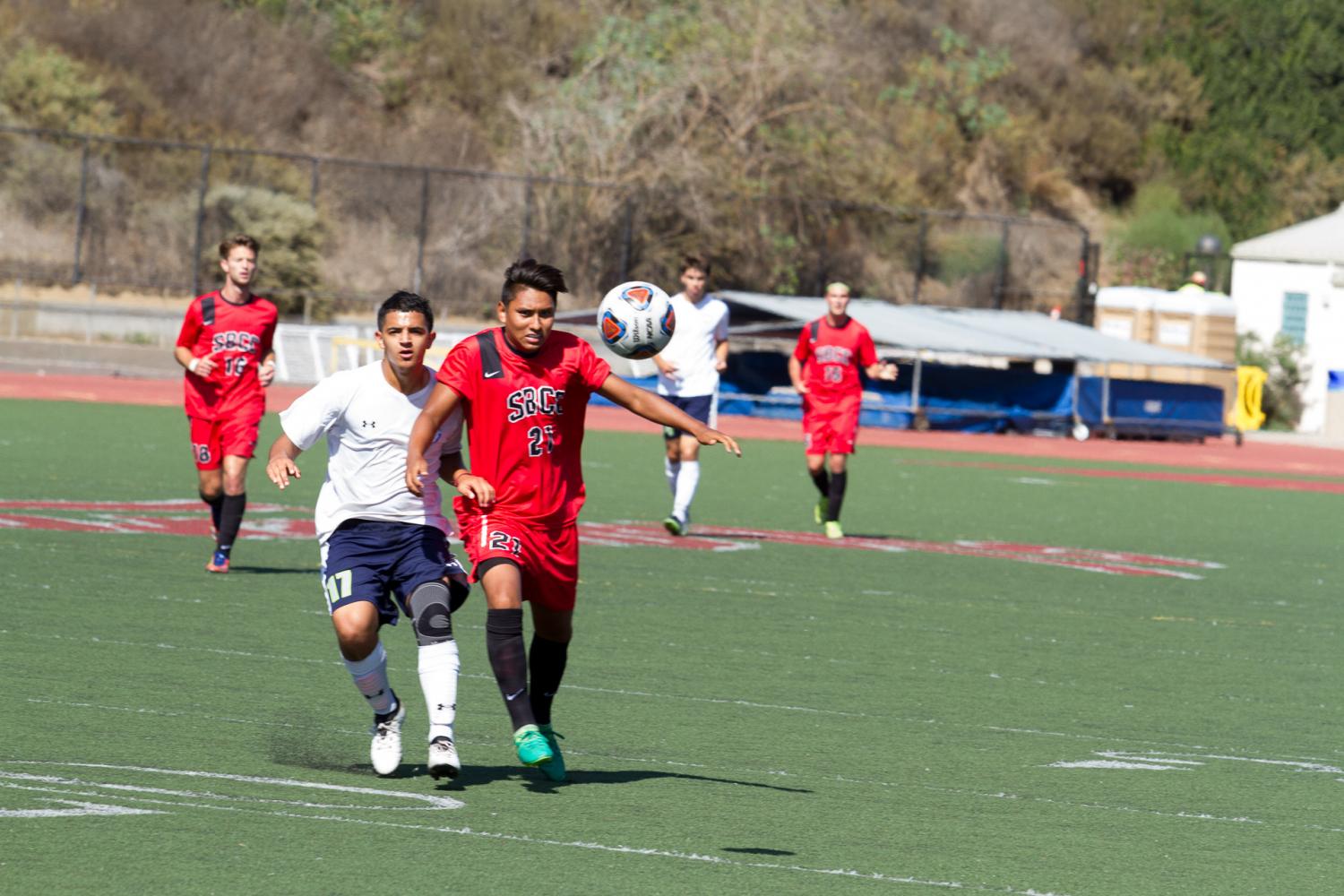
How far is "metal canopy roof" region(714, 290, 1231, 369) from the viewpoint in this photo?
3594 centimetres

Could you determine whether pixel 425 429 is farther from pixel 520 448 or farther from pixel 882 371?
pixel 882 371

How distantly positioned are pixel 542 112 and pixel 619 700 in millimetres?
42068

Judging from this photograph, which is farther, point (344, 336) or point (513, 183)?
point (513, 183)

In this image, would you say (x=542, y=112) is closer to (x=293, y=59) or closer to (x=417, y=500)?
(x=293, y=59)

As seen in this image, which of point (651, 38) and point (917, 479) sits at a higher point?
point (651, 38)

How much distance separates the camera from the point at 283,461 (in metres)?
7.93

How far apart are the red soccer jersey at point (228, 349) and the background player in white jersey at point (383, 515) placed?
18.0 feet

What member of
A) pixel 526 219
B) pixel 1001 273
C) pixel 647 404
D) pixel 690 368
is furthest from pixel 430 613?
pixel 1001 273

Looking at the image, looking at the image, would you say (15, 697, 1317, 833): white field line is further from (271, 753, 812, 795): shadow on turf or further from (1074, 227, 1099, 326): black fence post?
(1074, 227, 1099, 326): black fence post

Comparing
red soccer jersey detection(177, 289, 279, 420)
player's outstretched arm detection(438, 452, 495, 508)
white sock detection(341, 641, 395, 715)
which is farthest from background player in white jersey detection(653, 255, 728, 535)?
white sock detection(341, 641, 395, 715)

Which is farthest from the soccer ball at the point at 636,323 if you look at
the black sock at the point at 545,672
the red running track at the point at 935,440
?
the red running track at the point at 935,440

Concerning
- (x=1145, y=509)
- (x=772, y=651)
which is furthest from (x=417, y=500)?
(x=1145, y=509)

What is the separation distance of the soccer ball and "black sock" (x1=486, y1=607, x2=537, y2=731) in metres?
1.11

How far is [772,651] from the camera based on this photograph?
36.4 feet
